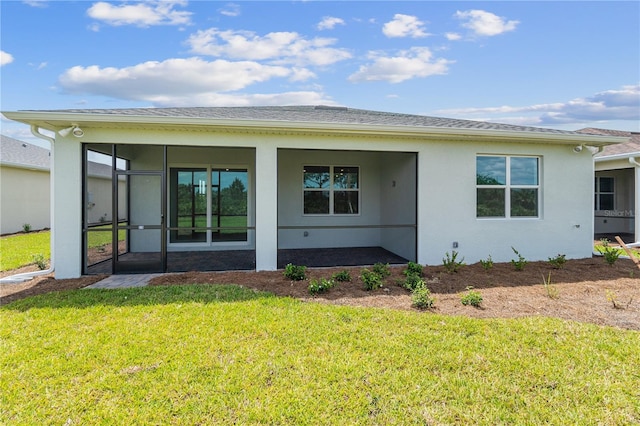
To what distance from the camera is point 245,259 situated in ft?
26.5

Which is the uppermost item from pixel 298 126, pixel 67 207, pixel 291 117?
pixel 291 117

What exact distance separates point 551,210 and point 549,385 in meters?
6.48

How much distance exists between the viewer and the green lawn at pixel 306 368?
2.31 m

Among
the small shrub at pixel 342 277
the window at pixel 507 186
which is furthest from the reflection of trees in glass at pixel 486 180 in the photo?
the small shrub at pixel 342 277

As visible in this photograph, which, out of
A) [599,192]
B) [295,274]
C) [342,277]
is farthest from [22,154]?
[599,192]

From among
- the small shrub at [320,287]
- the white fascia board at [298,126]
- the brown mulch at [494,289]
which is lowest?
the brown mulch at [494,289]

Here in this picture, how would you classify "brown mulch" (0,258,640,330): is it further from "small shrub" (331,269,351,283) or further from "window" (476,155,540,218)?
"window" (476,155,540,218)

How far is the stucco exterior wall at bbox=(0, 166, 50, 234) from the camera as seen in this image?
12383 mm

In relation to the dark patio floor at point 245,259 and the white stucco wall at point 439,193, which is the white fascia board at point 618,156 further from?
the dark patio floor at point 245,259

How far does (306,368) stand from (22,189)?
15772mm

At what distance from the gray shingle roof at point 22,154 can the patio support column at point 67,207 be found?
9.37m

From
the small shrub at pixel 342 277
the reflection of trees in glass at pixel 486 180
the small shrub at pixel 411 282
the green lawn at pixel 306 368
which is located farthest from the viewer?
the reflection of trees in glass at pixel 486 180

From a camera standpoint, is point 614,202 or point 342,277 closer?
point 342,277

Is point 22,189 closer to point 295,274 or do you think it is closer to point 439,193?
point 295,274
